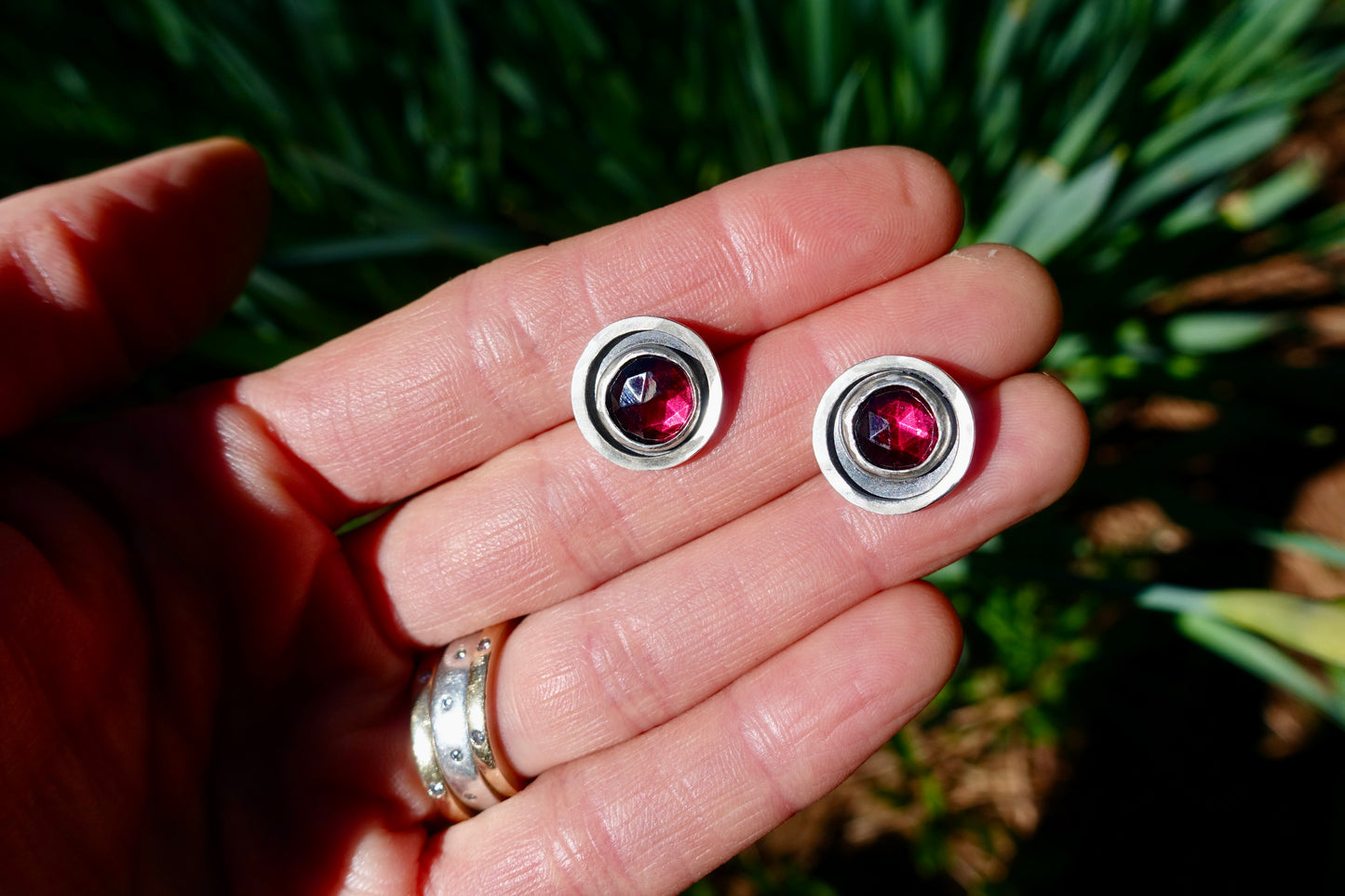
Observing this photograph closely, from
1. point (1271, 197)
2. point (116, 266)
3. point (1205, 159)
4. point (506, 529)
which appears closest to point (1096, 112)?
point (1205, 159)

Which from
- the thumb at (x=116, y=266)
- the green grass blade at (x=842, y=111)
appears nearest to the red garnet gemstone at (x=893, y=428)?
the green grass blade at (x=842, y=111)

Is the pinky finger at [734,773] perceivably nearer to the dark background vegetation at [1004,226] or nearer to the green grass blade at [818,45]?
the dark background vegetation at [1004,226]

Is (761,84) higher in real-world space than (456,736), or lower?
higher

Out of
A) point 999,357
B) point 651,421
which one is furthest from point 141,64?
point 999,357

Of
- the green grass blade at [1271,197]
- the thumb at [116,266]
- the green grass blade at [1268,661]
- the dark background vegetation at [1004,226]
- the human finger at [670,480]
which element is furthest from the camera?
the dark background vegetation at [1004,226]

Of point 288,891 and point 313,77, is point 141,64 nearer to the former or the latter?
point 313,77

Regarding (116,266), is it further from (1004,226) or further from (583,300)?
(1004,226)
